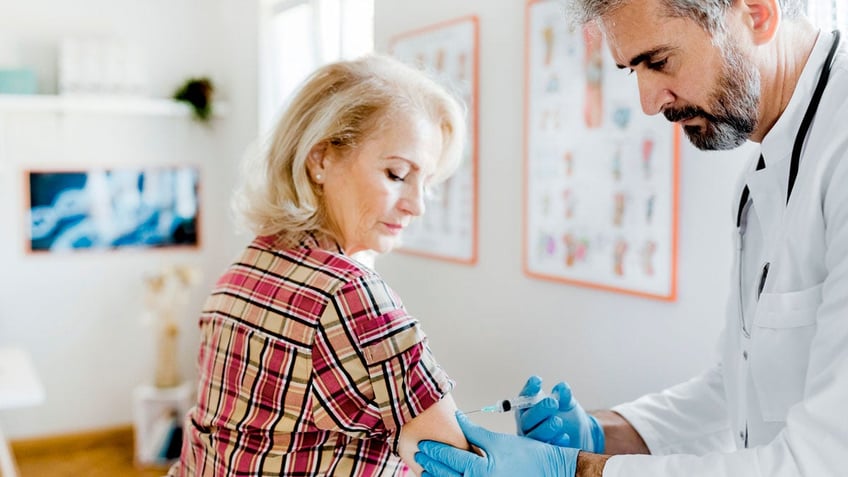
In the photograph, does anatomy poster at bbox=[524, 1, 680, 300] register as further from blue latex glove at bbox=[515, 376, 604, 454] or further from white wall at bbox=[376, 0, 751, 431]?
blue latex glove at bbox=[515, 376, 604, 454]

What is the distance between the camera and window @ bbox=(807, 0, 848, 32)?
1388mm

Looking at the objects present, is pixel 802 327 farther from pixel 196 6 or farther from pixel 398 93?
pixel 196 6

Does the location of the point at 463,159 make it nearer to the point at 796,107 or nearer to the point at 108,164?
the point at 796,107

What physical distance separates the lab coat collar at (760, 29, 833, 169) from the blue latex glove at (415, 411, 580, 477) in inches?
20.0

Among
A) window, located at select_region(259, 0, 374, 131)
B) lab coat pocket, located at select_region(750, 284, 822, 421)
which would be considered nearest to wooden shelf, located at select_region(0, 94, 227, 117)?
window, located at select_region(259, 0, 374, 131)

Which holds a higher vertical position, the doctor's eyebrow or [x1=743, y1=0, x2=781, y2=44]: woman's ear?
[x1=743, y1=0, x2=781, y2=44]: woman's ear

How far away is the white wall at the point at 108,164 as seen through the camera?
3846 mm

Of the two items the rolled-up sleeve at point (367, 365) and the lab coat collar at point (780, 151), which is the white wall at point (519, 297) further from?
the rolled-up sleeve at point (367, 365)

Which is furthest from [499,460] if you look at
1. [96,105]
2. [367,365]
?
[96,105]

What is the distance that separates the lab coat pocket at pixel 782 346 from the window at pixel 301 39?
198cm

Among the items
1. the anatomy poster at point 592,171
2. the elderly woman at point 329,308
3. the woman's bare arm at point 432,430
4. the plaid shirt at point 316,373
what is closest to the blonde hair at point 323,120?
the elderly woman at point 329,308

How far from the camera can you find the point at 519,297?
2.22 metres

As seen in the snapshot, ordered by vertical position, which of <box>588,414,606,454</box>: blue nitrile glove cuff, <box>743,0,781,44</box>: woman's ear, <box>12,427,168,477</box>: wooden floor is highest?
<box>743,0,781,44</box>: woman's ear

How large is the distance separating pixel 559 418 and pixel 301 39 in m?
2.45
